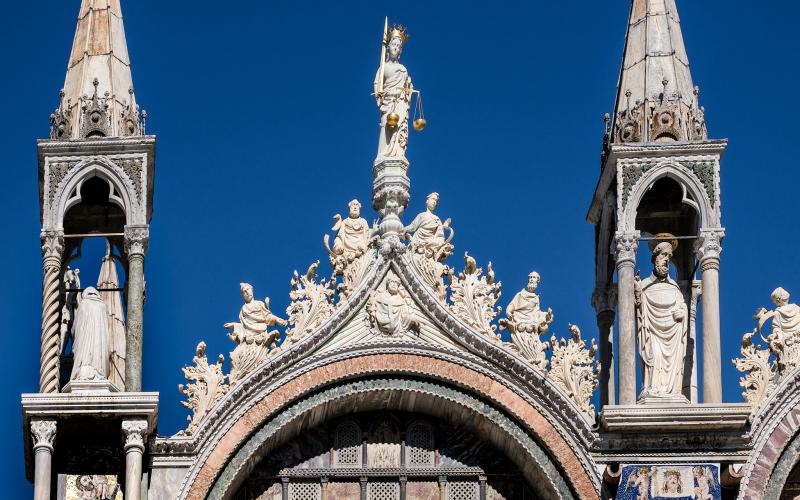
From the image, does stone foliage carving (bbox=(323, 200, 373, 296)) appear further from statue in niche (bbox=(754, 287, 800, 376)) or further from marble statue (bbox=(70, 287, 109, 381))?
statue in niche (bbox=(754, 287, 800, 376))

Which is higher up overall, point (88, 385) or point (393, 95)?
point (393, 95)

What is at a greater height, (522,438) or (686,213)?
(686,213)

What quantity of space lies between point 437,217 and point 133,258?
2976 mm

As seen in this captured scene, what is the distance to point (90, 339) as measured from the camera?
28.6 metres

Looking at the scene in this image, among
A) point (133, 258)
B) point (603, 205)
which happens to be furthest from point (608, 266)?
point (133, 258)

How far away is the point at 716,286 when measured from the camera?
28.7 meters

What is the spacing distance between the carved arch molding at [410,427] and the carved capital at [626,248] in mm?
1869

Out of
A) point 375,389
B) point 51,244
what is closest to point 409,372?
point 375,389

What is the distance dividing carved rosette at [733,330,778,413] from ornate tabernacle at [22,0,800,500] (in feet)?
0.08

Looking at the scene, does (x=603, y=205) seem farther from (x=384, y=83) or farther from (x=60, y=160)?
(x=60, y=160)

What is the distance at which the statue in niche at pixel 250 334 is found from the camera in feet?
94.0

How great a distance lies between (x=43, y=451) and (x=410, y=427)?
11.8 ft

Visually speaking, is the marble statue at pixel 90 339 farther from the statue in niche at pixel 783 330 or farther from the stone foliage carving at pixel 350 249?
the statue in niche at pixel 783 330

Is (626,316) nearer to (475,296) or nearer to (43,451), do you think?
(475,296)
